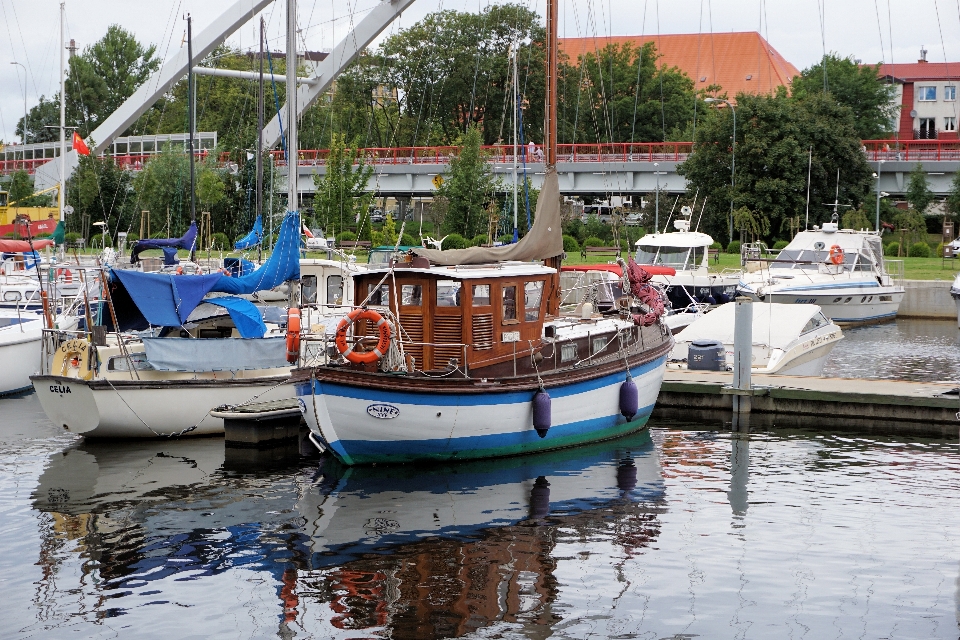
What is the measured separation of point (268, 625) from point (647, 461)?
918 cm

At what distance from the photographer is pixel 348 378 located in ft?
57.4

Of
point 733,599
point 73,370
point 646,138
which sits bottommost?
point 733,599

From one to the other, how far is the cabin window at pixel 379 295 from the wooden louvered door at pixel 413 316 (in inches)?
14.4

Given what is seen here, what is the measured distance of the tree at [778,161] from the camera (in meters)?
58.1

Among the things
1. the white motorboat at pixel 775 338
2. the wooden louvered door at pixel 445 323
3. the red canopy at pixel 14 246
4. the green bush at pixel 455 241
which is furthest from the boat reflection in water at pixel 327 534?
the green bush at pixel 455 241

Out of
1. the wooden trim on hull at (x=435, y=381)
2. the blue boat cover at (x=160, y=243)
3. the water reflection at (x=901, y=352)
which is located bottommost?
the water reflection at (x=901, y=352)

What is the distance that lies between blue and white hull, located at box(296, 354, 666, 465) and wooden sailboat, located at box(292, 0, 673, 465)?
2 centimetres

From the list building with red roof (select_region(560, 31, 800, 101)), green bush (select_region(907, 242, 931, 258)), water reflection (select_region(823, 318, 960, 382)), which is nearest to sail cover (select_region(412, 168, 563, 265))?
water reflection (select_region(823, 318, 960, 382))

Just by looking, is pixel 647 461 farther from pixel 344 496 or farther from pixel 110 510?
pixel 110 510

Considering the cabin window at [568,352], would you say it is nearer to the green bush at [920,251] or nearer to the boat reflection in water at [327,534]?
the boat reflection in water at [327,534]

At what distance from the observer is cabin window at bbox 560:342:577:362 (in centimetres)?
1988

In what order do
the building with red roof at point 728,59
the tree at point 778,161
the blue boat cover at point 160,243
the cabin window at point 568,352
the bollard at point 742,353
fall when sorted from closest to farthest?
→ 1. the cabin window at point 568,352
2. the bollard at point 742,353
3. the blue boat cover at point 160,243
4. the tree at point 778,161
5. the building with red roof at point 728,59

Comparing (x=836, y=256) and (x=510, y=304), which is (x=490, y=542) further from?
(x=836, y=256)

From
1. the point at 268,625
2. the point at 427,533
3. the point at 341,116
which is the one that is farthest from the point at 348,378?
the point at 341,116
